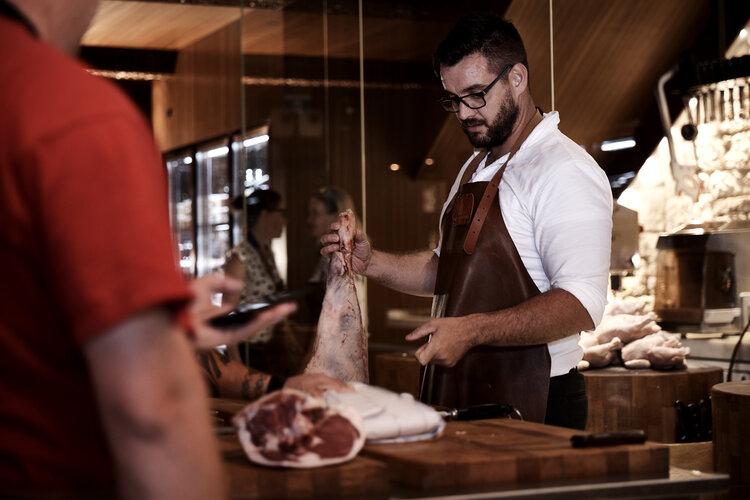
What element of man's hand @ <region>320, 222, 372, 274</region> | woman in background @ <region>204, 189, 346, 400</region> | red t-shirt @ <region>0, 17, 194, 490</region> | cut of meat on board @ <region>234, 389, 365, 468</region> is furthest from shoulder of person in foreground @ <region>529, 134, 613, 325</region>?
woman in background @ <region>204, 189, 346, 400</region>

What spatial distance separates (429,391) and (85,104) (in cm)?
197

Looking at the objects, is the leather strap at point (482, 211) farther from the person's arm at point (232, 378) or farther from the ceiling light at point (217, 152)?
the ceiling light at point (217, 152)

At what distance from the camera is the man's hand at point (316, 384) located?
2.03 meters

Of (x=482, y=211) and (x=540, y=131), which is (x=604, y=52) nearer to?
(x=540, y=131)

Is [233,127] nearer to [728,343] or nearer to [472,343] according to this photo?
[728,343]

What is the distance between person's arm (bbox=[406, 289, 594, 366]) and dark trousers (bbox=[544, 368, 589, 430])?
0.24 m

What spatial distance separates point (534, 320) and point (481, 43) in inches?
33.2

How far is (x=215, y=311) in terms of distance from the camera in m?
1.55

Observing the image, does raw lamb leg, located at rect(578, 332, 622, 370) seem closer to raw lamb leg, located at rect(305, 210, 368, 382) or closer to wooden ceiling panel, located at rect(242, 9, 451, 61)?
raw lamb leg, located at rect(305, 210, 368, 382)

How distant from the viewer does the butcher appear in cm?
256

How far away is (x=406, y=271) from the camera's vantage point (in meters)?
3.15

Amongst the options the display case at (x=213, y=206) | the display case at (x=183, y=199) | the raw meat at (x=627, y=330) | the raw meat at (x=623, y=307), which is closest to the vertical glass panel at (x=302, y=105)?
the display case at (x=213, y=206)

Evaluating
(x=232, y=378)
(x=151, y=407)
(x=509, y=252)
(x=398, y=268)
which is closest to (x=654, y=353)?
(x=398, y=268)

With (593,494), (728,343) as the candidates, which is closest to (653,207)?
(728,343)
